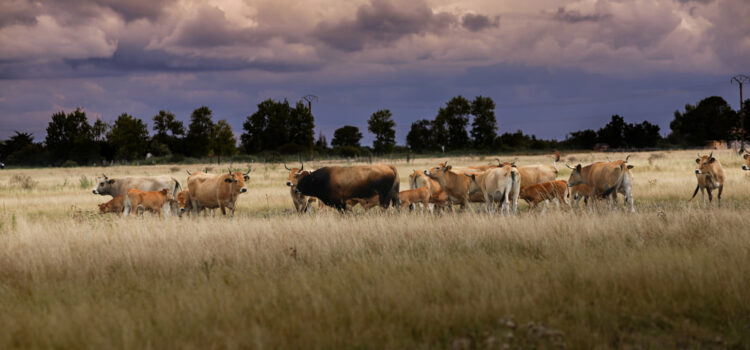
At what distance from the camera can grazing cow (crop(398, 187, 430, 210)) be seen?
19.1m

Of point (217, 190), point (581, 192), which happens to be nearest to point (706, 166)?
point (581, 192)

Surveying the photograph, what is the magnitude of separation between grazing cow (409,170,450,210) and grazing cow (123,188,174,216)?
7.86 metres

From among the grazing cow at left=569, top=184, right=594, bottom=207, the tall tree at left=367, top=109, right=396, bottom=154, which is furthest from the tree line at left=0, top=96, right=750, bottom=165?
the grazing cow at left=569, top=184, right=594, bottom=207

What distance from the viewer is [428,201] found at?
761 inches

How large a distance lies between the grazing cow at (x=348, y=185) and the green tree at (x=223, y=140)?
90527 millimetres

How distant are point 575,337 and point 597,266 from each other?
2.63 m

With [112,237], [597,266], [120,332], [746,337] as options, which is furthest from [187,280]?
[746,337]

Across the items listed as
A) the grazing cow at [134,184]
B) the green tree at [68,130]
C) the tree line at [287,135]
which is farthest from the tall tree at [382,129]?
the grazing cow at [134,184]

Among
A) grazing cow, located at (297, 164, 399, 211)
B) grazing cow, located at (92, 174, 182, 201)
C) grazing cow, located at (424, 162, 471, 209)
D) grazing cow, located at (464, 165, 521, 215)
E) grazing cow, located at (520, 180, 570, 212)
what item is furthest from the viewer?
grazing cow, located at (92, 174, 182, 201)

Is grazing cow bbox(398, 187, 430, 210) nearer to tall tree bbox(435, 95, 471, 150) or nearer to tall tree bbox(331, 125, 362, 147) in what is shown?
tall tree bbox(435, 95, 471, 150)

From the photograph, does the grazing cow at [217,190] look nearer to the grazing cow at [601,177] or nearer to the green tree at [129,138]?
Answer: the grazing cow at [601,177]

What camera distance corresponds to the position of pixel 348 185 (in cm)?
1862

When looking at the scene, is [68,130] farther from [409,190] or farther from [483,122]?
[409,190]

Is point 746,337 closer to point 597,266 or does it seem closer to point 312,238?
point 597,266
